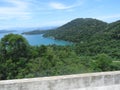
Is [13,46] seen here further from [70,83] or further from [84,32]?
[84,32]

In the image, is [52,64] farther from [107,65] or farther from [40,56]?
[107,65]

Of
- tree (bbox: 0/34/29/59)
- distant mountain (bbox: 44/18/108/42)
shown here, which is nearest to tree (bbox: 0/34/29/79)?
tree (bbox: 0/34/29/59)

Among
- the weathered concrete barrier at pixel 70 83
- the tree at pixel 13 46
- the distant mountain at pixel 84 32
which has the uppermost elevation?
the weathered concrete barrier at pixel 70 83

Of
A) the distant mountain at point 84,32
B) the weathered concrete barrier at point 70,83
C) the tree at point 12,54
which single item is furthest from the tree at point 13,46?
the distant mountain at point 84,32

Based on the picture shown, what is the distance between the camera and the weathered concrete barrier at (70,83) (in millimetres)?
3225

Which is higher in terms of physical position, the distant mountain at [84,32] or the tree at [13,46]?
the tree at [13,46]

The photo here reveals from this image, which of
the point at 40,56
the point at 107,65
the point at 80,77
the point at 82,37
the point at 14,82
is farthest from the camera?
the point at 82,37

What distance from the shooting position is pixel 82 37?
78.1 meters

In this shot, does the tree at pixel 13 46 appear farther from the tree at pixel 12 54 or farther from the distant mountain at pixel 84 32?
the distant mountain at pixel 84 32

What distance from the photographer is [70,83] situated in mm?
3410

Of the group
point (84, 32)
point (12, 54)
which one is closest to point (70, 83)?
point (12, 54)

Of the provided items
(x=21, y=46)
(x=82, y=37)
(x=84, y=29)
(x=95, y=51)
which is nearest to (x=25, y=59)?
(x=21, y=46)

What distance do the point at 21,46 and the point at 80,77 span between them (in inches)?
539

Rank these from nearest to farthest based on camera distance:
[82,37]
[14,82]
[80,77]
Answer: [14,82]
[80,77]
[82,37]
